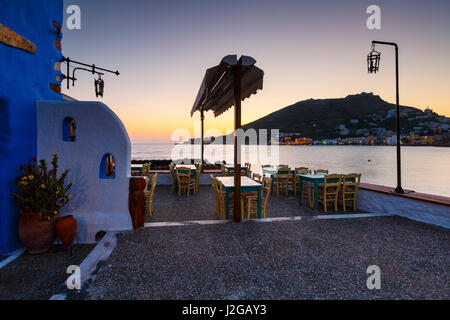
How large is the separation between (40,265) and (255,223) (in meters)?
3.17

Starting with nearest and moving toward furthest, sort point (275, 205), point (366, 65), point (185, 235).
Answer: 1. point (185, 235)
2. point (366, 65)
3. point (275, 205)

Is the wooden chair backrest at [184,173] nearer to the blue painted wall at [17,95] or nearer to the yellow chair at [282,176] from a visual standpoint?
the yellow chair at [282,176]

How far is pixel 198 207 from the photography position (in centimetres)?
565

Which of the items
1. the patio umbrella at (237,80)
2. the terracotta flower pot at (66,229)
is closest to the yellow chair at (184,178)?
the patio umbrella at (237,80)

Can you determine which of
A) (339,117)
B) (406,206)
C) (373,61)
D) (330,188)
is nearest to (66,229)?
(330,188)

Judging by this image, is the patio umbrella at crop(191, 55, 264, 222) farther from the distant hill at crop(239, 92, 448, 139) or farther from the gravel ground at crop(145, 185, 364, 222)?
the distant hill at crop(239, 92, 448, 139)

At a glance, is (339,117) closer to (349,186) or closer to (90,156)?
(349,186)

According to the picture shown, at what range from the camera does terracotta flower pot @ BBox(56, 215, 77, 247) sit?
3.16 metres

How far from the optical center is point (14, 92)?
3.09 meters

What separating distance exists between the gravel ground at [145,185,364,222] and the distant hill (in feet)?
276

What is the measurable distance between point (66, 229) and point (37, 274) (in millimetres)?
733

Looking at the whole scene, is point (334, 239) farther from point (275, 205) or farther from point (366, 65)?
point (366, 65)

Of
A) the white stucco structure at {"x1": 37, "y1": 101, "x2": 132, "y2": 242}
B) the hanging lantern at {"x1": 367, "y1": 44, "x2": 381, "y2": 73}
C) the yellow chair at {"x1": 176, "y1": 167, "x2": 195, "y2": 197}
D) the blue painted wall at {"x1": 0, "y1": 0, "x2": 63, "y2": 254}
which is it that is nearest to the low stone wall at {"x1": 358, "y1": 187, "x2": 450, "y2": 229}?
the hanging lantern at {"x1": 367, "y1": 44, "x2": 381, "y2": 73}

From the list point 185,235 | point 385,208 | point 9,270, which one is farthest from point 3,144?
point 385,208
